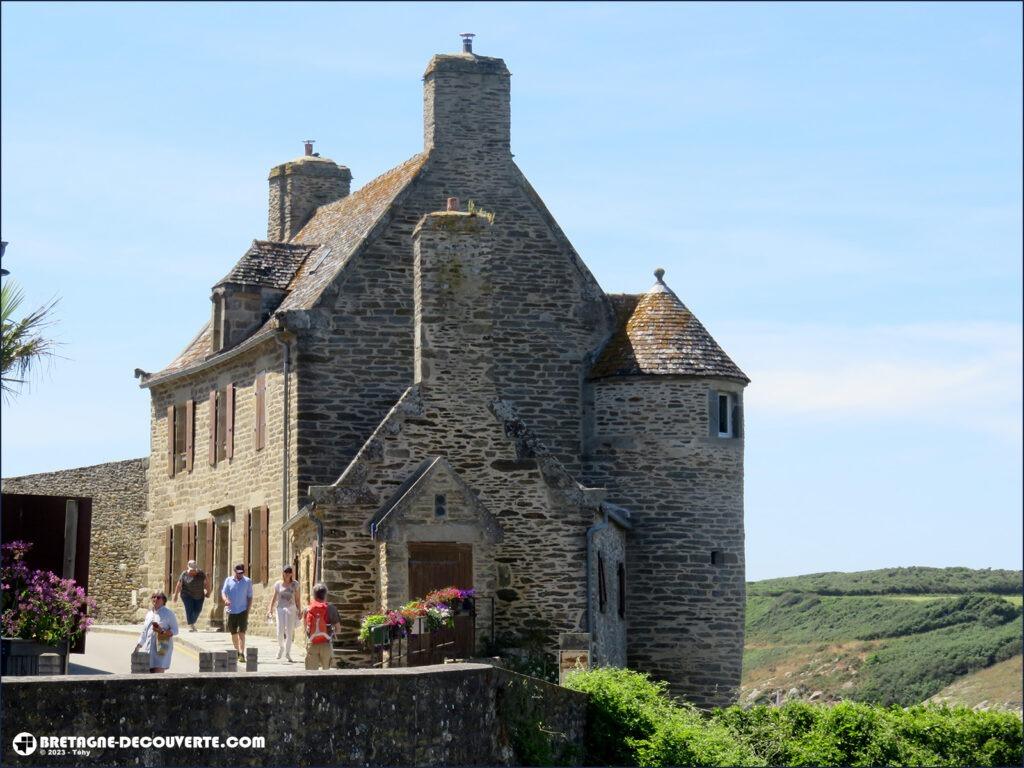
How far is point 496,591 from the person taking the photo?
29.8m

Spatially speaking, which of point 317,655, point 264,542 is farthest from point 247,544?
point 317,655

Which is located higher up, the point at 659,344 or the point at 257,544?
the point at 659,344

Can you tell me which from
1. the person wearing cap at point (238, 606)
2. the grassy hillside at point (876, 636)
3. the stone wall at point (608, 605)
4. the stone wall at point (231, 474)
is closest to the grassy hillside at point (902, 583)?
the grassy hillside at point (876, 636)

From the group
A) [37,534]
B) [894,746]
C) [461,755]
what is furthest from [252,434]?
[461,755]

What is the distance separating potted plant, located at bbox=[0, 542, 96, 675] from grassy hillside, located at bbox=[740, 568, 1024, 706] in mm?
29326

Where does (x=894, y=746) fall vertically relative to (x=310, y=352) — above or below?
below

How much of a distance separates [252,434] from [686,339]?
7.53 meters

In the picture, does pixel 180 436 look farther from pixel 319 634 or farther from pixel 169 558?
pixel 319 634

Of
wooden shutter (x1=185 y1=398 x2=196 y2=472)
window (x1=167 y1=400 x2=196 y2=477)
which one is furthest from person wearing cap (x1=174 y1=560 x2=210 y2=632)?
window (x1=167 y1=400 x2=196 y2=477)

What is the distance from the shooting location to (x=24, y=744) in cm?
1678

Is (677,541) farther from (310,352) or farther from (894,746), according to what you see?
(310,352)

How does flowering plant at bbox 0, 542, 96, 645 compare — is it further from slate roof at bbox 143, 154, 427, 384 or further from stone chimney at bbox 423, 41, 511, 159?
stone chimney at bbox 423, 41, 511, 159

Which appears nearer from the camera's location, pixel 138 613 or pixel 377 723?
pixel 377 723

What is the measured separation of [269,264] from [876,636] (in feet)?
105
